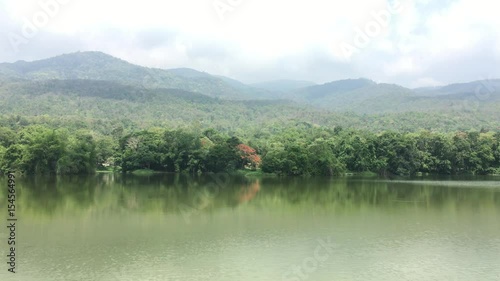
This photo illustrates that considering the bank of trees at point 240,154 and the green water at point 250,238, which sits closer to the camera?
the green water at point 250,238

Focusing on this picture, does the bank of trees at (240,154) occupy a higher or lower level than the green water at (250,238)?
higher

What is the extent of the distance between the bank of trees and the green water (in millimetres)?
21736

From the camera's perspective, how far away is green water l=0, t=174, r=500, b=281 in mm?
13039

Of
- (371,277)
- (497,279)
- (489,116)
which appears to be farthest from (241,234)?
(489,116)

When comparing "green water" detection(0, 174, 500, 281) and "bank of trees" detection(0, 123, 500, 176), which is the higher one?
"bank of trees" detection(0, 123, 500, 176)

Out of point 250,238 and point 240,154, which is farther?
point 240,154

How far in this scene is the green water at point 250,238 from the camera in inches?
513

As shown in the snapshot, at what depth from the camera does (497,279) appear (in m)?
12.6

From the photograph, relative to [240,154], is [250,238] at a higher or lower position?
lower

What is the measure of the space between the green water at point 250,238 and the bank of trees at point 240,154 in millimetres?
21736

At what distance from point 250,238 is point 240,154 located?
39957mm

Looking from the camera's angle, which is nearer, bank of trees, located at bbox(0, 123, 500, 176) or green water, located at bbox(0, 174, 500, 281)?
green water, located at bbox(0, 174, 500, 281)

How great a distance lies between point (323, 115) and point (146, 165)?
89860 millimetres

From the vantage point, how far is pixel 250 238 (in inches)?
685
